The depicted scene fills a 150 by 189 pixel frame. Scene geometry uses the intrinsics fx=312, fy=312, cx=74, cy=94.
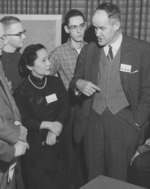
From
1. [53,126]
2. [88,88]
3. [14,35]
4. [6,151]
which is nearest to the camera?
[6,151]

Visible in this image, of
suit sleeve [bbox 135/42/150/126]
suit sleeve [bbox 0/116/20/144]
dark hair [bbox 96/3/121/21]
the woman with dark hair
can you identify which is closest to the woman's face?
→ the woman with dark hair

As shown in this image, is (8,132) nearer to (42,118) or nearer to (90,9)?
(42,118)

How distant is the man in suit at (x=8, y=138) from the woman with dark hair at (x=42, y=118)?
1.76ft

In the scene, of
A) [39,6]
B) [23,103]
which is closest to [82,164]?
[23,103]

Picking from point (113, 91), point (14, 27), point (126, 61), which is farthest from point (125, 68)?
point (14, 27)

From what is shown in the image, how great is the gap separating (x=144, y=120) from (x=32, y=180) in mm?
968

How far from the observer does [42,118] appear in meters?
2.31

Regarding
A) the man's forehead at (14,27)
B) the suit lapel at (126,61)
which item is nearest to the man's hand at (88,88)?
the suit lapel at (126,61)

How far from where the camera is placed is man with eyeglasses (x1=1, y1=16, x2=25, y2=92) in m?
2.49

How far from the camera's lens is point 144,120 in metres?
2.15

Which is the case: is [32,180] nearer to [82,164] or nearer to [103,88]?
[82,164]

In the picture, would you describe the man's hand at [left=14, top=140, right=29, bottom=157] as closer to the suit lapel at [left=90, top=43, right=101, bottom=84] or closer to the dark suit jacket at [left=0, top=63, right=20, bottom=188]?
the dark suit jacket at [left=0, top=63, right=20, bottom=188]

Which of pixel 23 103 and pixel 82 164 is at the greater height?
pixel 23 103

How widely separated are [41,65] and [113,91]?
587 mm
